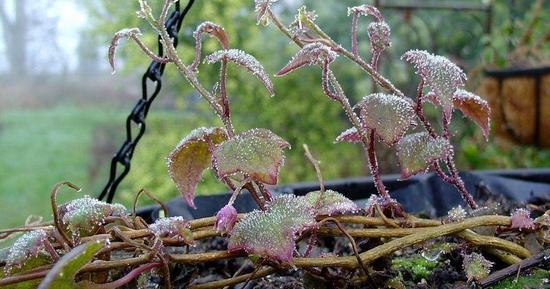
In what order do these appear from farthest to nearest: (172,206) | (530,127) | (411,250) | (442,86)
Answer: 1. (530,127)
2. (172,206)
3. (411,250)
4. (442,86)

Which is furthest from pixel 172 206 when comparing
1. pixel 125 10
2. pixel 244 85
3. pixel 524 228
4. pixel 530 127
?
pixel 125 10

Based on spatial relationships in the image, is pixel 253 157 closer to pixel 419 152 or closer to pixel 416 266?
pixel 419 152

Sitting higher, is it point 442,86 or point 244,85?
point 442,86

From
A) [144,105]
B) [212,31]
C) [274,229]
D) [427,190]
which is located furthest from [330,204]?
[427,190]

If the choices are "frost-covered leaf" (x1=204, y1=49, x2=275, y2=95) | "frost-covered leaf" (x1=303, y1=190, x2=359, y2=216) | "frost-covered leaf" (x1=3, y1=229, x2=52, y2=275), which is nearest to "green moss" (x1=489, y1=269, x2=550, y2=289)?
"frost-covered leaf" (x1=303, y1=190, x2=359, y2=216)

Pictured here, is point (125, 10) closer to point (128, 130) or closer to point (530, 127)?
point (530, 127)

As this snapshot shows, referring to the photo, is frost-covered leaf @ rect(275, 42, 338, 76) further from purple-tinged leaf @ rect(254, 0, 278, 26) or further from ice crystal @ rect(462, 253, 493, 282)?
ice crystal @ rect(462, 253, 493, 282)
